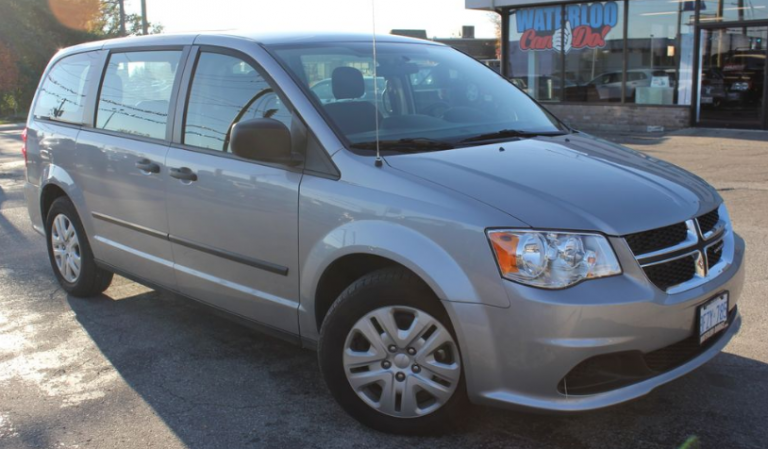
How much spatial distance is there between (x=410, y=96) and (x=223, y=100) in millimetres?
994

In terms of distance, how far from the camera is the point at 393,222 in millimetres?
3107

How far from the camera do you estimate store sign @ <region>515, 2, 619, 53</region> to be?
16938 mm

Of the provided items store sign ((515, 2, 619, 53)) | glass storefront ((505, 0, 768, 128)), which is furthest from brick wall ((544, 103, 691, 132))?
store sign ((515, 2, 619, 53))

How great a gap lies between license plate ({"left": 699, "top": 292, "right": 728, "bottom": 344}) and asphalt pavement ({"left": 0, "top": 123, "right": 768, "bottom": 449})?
0.42 meters

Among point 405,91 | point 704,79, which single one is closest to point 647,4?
point 704,79

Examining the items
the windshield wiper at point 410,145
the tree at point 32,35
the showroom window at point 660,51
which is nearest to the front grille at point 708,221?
the windshield wiper at point 410,145

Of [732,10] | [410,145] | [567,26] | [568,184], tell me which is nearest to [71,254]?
[410,145]

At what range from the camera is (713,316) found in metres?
3.18

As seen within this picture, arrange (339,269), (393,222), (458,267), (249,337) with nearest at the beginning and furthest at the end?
1. (458,267)
2. (393,222)
3. (339,269)
4. (249,337)

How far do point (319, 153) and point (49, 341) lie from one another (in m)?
2.31

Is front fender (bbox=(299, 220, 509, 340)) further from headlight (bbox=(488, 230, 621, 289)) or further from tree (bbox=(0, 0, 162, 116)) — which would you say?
tree (bbox=(0, 0, 162, 116))

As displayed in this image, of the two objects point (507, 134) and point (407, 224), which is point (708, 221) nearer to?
point (507, 134)

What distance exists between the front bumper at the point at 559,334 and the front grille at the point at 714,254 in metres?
0.31

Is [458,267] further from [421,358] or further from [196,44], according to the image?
[196,44]
